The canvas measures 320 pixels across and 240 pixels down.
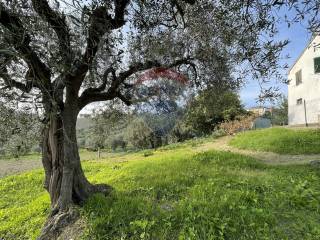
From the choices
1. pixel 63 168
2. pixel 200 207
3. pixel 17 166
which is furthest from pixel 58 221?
pixel 17 166

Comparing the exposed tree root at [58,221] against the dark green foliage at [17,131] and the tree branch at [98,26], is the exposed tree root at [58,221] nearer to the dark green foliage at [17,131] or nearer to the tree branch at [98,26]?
the dark green foliage at [17,131]

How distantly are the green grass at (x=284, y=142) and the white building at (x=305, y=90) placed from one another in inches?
248

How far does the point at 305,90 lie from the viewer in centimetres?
2445

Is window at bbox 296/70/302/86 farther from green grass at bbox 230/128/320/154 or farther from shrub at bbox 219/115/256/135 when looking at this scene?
green grass at bbox 230/128/320/154

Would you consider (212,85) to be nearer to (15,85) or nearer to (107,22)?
(107,22)

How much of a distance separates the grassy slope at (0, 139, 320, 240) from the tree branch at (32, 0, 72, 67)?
11.0 feet

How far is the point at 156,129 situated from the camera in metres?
10.5

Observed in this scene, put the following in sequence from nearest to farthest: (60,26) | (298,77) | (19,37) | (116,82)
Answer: (19,37) → (60,26) → (116,82) → (298,77)

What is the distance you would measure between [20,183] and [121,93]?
8096 millimetres

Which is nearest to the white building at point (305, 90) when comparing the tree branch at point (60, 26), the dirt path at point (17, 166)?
the dirt path at point (17, 166)

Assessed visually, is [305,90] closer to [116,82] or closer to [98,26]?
[116,82]

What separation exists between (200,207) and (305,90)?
21140 mm

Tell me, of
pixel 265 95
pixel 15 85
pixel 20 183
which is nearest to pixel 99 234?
pixel 15 85

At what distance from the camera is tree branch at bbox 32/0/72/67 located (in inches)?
190
